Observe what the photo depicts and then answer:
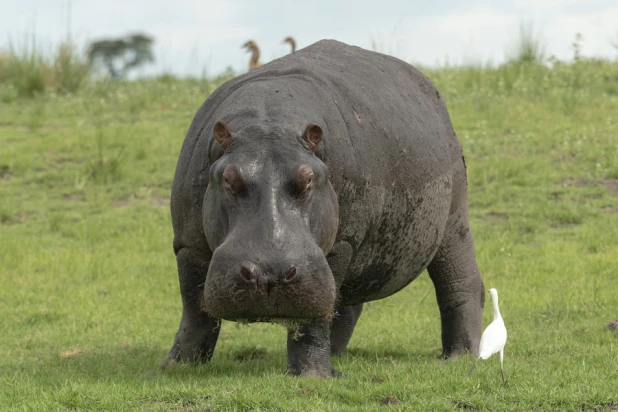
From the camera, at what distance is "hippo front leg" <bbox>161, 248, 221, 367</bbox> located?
643cm

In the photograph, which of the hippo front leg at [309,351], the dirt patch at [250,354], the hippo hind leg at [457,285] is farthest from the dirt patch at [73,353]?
the hippo hind leg at [457,285]

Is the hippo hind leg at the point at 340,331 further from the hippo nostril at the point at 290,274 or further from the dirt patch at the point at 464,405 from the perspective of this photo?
the hippo nostril at the point at 290,274

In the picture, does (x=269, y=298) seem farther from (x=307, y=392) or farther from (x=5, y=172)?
(x=5, y=172)

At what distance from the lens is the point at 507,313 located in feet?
30.4

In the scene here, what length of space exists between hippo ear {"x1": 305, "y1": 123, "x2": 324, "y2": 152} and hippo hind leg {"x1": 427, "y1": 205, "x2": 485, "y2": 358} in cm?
238

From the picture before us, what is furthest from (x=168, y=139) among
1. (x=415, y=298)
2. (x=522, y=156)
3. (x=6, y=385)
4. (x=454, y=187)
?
(x=6, y=385)

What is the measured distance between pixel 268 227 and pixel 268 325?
4227mm

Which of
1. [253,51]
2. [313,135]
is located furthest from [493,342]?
[253,51]

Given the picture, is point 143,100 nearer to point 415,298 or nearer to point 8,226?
point 8,226

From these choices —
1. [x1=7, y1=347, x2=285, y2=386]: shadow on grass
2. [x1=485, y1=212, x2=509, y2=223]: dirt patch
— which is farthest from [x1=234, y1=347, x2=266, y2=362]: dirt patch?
[x1=485, y1=212, x2=509, y2=223]: dirt patch

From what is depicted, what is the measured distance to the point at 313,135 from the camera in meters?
5.66

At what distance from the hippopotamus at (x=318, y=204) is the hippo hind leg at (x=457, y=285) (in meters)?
0.01

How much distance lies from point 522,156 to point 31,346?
7941 mm

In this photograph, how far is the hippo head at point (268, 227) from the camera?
520 centimetres
